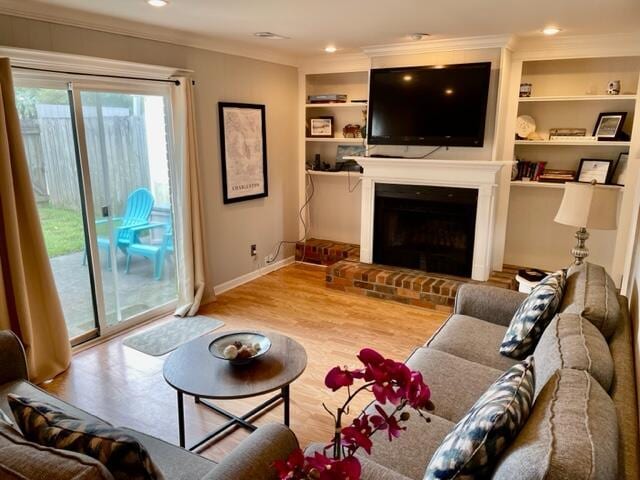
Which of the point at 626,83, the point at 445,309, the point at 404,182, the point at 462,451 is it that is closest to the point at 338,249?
the point at 404,182

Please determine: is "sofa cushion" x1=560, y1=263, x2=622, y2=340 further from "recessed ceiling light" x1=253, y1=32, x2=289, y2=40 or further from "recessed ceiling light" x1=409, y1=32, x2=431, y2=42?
"recessed ceiling light" x1=253, y1=32, x2=289, y2=40

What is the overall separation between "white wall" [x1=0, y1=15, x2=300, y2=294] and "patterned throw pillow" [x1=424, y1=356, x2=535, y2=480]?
3300mm

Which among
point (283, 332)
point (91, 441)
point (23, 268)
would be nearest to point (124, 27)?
point (23, 268)

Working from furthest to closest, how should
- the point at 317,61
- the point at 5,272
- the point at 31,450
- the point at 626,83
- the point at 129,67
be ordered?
the point at 317,61
the point at 626,83
the point at 129,67
the point at 5,272
the point at 31,450

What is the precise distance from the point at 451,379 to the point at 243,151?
3.35 meters

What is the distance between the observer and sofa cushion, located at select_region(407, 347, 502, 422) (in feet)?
6.32

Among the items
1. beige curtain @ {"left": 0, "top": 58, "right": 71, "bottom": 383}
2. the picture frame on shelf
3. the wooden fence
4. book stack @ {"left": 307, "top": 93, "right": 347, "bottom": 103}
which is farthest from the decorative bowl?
the picture frame on shelf

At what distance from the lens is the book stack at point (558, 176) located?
4406 millimetres

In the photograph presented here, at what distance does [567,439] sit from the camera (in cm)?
105

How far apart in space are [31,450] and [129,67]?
313 cm

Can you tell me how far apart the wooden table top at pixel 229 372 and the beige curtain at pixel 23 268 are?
3.86 ft

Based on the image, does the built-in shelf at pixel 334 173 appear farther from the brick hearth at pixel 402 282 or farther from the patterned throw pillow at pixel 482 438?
the patterned throw pillow at pixel 482 438

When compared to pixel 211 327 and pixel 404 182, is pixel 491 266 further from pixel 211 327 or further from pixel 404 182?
pixel 211 327

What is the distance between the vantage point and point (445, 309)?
13.8 ft
